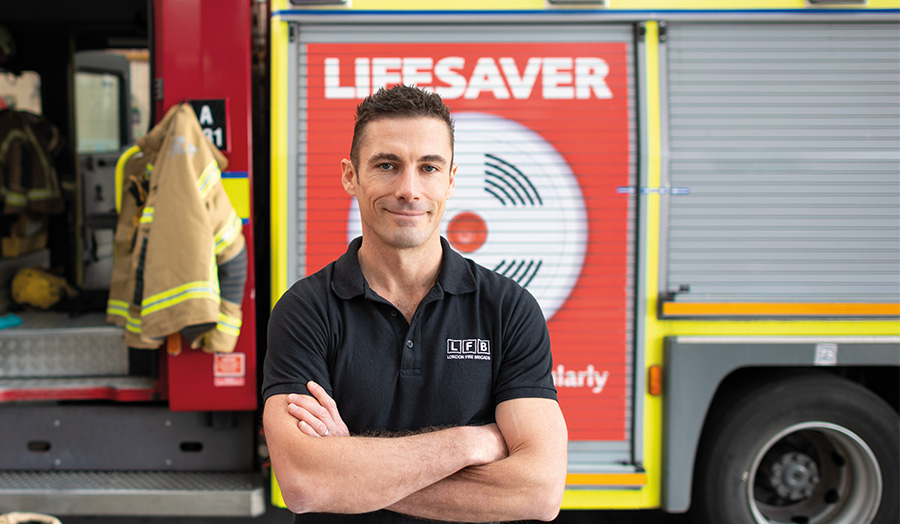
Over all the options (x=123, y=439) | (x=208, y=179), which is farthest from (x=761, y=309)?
(x=123, y=439)

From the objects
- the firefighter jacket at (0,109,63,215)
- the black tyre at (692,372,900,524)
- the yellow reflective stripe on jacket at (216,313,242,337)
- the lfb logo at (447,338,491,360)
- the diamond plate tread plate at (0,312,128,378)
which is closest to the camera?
the lfb logo at (447,338,491,360)

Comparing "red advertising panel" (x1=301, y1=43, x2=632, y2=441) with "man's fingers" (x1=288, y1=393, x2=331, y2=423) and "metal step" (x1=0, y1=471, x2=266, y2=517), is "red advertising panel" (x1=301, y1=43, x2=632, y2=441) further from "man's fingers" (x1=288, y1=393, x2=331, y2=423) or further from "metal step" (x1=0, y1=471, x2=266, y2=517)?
"man's fingers" (x1=288, y1=393, x2=331, y2=423)

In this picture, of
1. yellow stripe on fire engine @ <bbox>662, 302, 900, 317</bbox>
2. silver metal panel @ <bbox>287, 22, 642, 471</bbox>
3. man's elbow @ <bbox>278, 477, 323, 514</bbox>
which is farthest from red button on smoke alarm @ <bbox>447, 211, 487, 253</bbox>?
man's elbow @ <bbox>278, 477, 323, 514</bbox>

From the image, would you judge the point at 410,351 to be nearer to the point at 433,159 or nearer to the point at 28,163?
the point at 433,159

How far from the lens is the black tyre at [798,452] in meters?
3.10

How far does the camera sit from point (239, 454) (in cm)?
330

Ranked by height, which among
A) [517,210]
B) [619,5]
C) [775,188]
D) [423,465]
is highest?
[619,5]

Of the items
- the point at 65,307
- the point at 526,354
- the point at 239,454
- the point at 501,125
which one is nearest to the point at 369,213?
the point at 526,354

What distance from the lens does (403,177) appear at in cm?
155

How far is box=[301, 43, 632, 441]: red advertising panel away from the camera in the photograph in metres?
3.00

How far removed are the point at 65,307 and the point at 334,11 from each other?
3.05 meters

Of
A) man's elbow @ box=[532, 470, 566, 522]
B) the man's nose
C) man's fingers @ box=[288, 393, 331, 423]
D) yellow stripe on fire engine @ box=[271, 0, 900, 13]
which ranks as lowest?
man's elbow @ box=[532, 470, 566, 522]

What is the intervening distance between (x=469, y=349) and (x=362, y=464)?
368 mm

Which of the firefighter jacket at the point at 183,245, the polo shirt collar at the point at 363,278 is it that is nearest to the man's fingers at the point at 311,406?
the polo shirt collar at the point at 363,278
